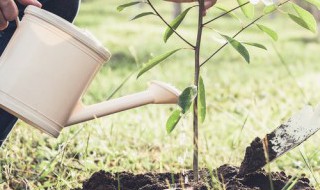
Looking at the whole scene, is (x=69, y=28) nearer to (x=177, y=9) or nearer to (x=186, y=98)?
(x=186, y=98)

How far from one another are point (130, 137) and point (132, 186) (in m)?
1.21

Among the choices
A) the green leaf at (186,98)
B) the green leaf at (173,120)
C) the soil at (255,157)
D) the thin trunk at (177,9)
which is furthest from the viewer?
the thin trunk at (177,9)

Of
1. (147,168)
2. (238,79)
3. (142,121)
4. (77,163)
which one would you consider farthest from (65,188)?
(238,79)

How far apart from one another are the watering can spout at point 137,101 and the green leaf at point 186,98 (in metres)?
0.11

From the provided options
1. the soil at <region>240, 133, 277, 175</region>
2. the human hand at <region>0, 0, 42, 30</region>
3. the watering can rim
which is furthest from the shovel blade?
the human hand at <region>0, 0, 42, 30</region>

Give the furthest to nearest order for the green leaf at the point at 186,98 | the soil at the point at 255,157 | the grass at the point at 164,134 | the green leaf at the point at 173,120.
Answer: the grass at the point at 164,134 → the soil at the point at 255,157 → the green leaf at the point at 173,120 → the green leaf at the point at 186,98

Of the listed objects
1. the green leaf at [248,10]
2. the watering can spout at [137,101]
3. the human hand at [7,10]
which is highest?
the green leaf at [248,10]

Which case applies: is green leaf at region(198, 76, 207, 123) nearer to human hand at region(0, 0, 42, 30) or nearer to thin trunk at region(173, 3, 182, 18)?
human hand at region(0, 0, 42, 30)

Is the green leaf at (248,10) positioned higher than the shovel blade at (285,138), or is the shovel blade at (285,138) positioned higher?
the green leaf at (248,10)

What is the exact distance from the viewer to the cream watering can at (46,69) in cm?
151

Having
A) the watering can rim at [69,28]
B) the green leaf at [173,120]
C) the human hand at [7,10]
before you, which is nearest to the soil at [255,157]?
the green leaf at [173,120]

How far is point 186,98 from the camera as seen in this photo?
56.7 inches

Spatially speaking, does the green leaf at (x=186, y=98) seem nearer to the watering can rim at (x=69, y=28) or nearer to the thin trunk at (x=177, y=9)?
the watering can rim at (x=69, y=28)

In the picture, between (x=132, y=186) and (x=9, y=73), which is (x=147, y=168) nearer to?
(x=132, y=186)
